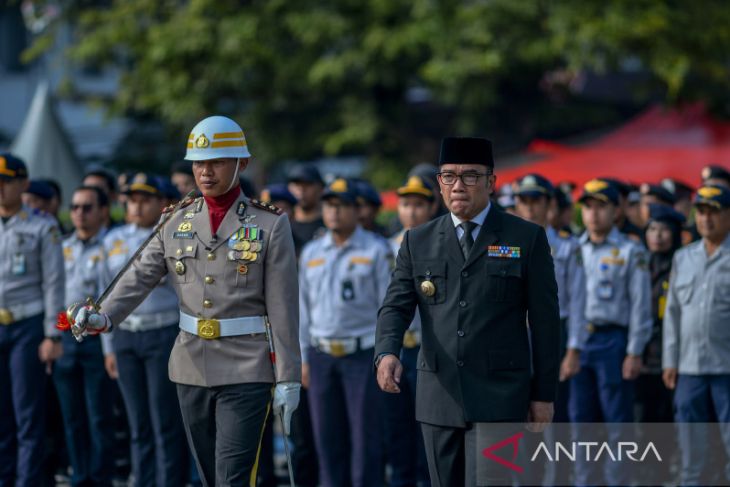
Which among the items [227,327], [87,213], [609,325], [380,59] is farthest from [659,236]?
[380,59]

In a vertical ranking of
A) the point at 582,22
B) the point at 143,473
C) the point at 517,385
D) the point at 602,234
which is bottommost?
the point at 143,473

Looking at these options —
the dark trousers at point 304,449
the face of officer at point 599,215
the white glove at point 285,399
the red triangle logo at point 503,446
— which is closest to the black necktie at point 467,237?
the red triangle logo at point 503,446

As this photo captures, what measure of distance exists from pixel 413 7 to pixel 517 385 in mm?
13664

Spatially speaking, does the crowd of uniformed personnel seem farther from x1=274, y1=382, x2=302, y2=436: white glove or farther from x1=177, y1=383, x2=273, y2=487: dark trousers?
x1=274, y1=382, x2=302, y2=436: white glove

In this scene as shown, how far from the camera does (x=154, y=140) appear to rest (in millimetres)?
26188

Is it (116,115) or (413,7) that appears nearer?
(413,7)

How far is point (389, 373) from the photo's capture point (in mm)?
5781

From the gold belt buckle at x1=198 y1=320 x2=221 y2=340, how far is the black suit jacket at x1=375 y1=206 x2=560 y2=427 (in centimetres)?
90

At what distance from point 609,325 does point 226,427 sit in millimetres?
4125

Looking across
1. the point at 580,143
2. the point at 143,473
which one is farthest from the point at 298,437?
the point at 580,143

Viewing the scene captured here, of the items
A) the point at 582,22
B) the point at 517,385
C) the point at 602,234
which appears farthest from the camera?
the point at 582,22

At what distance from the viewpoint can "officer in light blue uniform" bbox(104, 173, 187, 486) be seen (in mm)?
8586

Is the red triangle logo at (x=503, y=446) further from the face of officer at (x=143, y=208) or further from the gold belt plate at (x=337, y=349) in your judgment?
the face of officer at (x=143, y=208)

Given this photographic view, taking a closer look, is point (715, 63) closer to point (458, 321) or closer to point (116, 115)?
point (116, 115)
